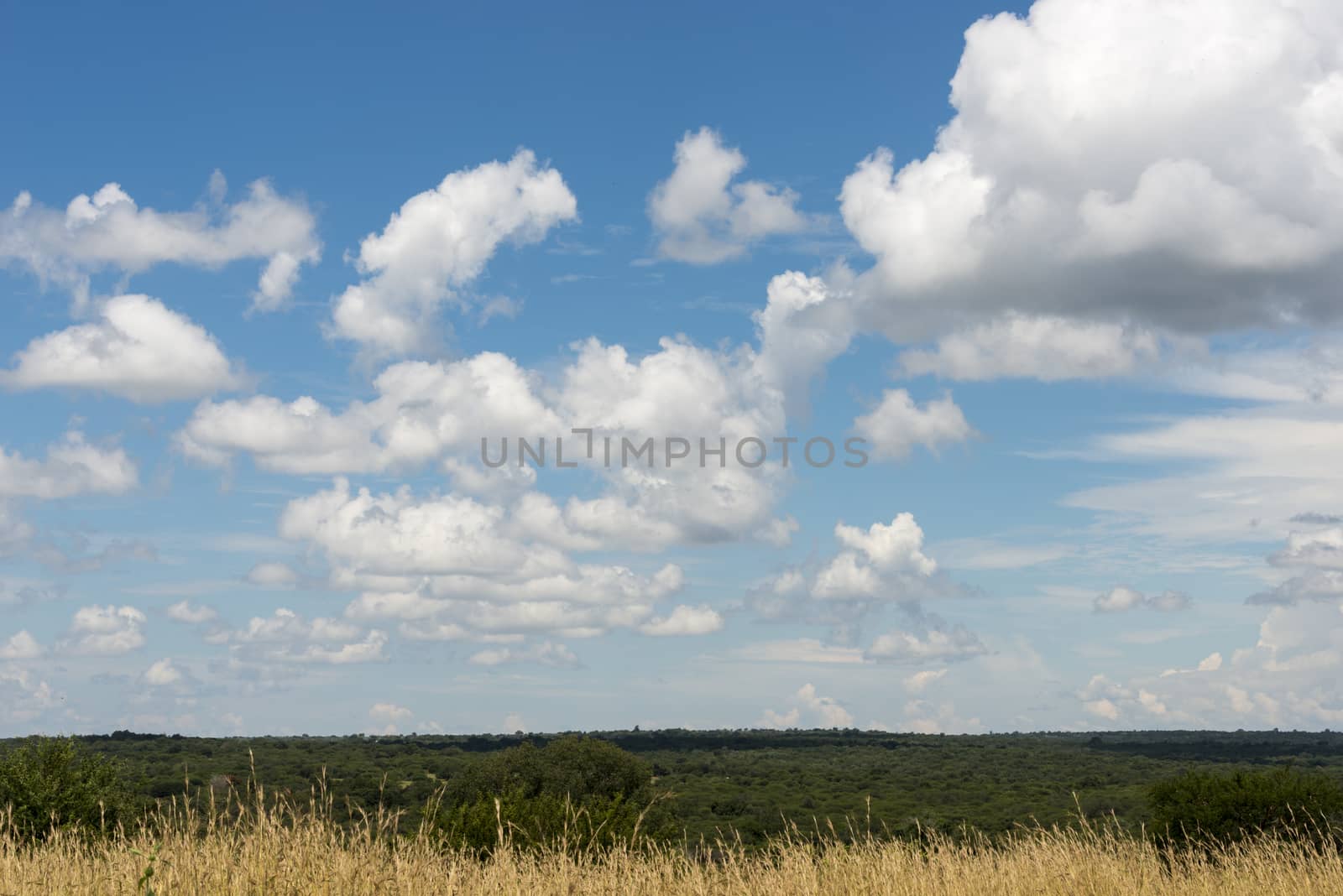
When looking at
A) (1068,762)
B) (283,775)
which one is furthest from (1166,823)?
(1068,762)

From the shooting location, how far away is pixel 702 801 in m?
64.1

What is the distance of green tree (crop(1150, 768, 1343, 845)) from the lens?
32.2 metres

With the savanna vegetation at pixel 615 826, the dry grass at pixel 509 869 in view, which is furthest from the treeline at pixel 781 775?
the dry grass at pixel 509 869

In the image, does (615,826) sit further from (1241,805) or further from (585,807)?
(1241,805)

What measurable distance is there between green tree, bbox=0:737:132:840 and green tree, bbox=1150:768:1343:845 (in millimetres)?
27687

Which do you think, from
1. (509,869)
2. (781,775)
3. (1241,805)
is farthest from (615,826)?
(781,775)

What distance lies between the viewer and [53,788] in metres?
29.6

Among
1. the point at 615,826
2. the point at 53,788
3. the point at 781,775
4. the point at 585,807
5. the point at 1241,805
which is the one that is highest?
the point at 53,788

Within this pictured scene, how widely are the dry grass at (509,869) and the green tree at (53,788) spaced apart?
16193 millimetres

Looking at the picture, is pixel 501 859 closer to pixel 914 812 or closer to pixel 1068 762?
pixel 914 812

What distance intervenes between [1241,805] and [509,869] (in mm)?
28935

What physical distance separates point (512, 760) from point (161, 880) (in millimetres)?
41844

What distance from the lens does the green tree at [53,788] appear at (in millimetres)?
29078

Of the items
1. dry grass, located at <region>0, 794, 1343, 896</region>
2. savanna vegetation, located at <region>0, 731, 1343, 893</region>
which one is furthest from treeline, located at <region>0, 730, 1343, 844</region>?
dry grass, located at <region>0, 794, 1343, 896</region>
